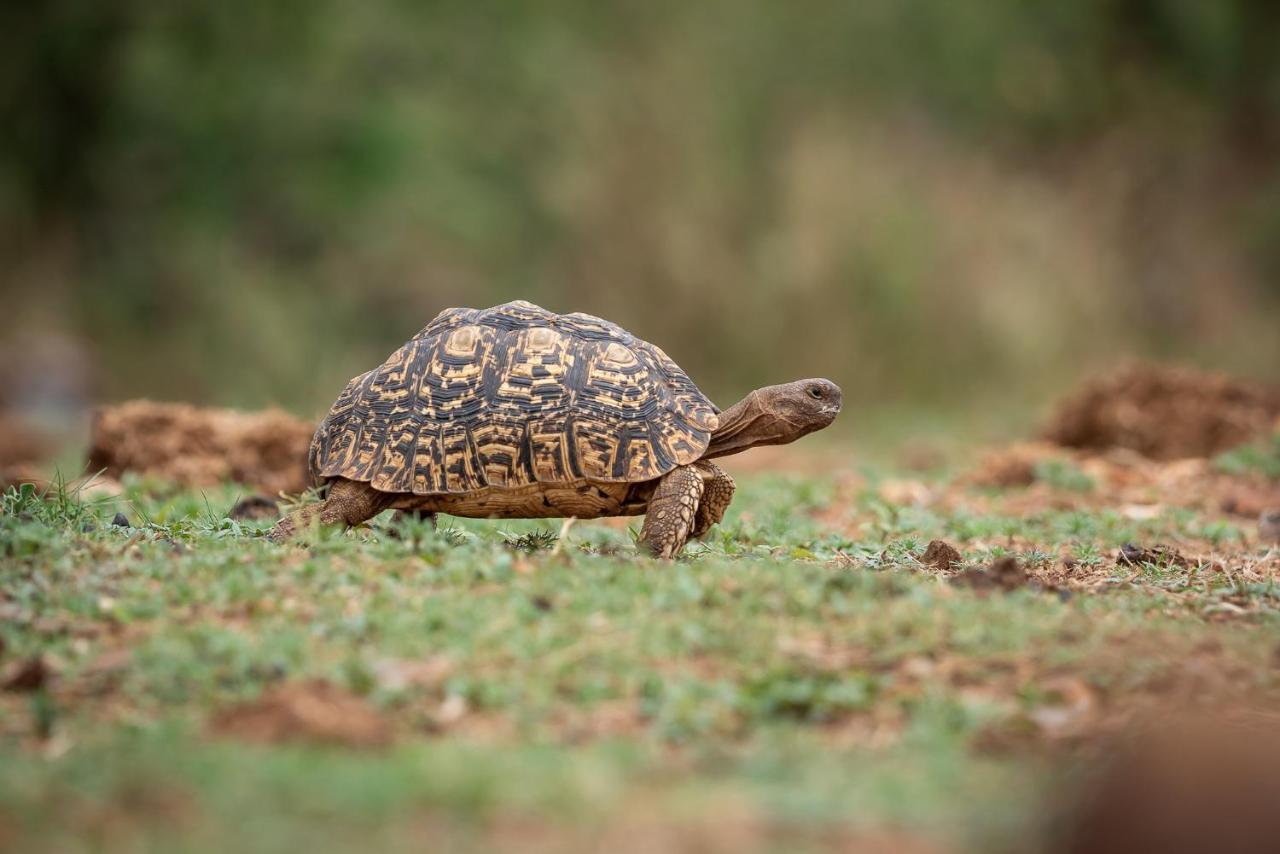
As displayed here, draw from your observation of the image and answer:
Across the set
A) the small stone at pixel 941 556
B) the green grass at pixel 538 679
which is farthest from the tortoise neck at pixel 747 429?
the small stone at pixel 941 556

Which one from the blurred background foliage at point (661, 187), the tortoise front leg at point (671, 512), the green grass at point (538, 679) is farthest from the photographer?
the blurred background foliage at point (661, 187)

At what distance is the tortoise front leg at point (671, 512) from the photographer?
5851 millimetres

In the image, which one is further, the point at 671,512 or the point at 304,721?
the point at 671,512

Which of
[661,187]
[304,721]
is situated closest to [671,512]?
[304,721]

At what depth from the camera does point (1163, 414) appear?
39.2ft

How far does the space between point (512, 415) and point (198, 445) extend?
15.3 ft

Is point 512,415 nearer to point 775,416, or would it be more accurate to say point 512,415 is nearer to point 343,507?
point 343,507

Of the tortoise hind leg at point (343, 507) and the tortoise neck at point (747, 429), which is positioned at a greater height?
the tortoise neck at point (747, 429)

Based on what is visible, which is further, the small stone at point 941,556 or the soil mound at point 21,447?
A: the soil mound at point 21,447

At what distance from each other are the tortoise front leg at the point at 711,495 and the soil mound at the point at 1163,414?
6514 millimetres

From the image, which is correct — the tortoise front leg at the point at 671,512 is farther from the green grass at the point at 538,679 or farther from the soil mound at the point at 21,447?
the soil mound at the point at 21,447

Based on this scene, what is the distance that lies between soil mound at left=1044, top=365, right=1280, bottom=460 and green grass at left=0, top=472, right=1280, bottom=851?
6.04 m

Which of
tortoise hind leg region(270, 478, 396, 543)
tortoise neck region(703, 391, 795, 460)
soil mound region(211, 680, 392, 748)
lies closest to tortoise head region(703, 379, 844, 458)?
tortoise neck region(703, 391, 795, 460)

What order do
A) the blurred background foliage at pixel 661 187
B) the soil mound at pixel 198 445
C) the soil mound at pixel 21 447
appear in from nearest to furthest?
the soil mound at pixel 198 445 → the soil mound at pixel 21 447 → the blurred background foliage at pixel 661 187
